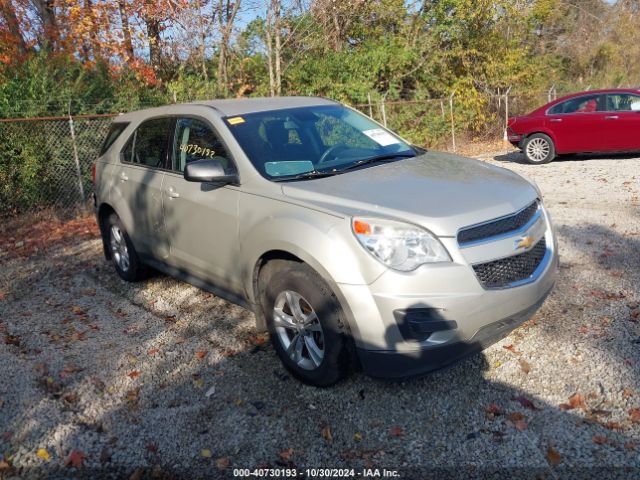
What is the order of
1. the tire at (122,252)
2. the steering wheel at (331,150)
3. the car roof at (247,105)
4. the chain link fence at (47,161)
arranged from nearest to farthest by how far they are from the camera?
the steering wheel at (331,150)
the car roof at (247,105)
the tire at (122,252)
the chain link fence at (47,161)

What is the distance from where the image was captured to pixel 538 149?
12734 mm

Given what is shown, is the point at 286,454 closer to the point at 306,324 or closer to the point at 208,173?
the point at 306,324

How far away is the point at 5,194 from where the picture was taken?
30.2 feet

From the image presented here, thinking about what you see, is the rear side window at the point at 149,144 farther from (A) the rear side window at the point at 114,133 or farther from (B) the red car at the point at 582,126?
(B) the red car at the point at 582,126

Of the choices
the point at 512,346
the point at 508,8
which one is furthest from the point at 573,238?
the point at 508,8

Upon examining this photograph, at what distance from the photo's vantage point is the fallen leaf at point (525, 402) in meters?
3.28

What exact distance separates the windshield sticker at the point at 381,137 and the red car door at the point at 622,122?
8.87 m

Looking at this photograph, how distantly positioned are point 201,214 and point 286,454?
6.52ft

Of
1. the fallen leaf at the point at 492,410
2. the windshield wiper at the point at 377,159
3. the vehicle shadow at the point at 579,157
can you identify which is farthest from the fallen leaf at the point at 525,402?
the vehicle shadow at the point at 579,157

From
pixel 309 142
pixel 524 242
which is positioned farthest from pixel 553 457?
pixel 309 142

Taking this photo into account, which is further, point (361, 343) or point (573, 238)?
point (573, 238)

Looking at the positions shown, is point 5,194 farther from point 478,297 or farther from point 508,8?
point 508,8

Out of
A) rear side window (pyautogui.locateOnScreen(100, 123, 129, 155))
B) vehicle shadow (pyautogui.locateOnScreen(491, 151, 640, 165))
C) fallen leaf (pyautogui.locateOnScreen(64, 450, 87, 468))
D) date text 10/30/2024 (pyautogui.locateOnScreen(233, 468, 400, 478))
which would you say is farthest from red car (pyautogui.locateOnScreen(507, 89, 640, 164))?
fallen leaf (pyautogui.locateOnScreen(64, 450, 87, 468))

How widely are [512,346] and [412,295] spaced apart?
1353 mm
